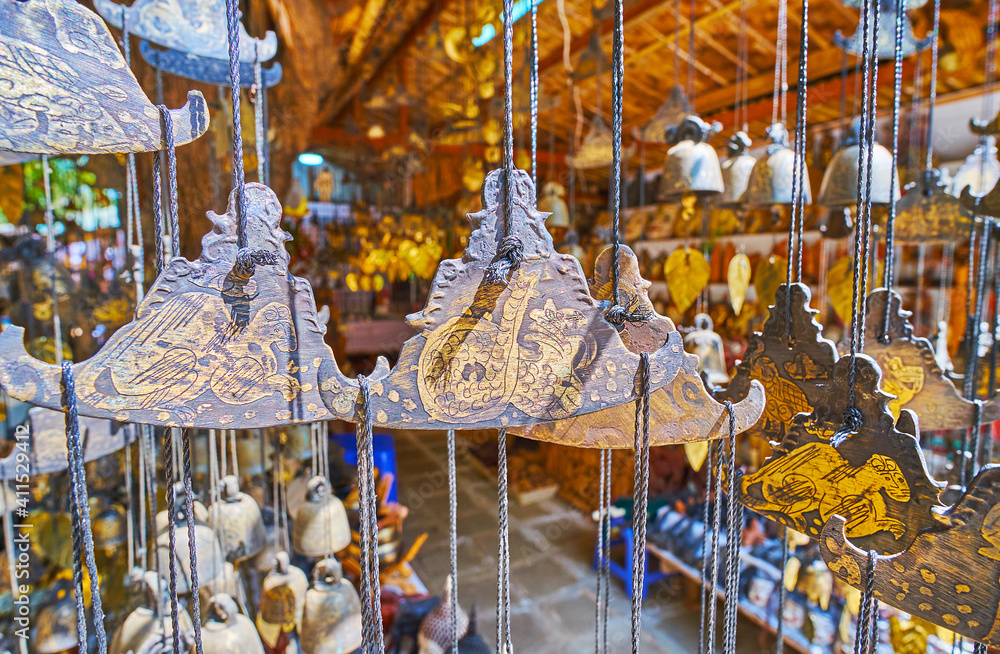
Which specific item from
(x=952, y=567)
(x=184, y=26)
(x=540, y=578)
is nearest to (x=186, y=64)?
(x=184, y=26)

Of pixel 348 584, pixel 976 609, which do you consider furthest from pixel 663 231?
pixel 976 609

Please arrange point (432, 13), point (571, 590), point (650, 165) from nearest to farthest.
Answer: point (571, 590) → point (432, 13) → point (650, 165)

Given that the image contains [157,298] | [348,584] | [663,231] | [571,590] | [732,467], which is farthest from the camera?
[663,231]

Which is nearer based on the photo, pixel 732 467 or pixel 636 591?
pixel 636 591

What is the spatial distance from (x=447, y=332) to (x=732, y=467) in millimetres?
428

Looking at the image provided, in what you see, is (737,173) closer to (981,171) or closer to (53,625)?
(981,171)

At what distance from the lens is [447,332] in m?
0.58

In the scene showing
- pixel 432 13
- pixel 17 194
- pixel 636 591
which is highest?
pixel 432 13

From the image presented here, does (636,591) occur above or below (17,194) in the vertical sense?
below

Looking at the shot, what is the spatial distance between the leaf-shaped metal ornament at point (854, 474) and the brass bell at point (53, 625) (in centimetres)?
133

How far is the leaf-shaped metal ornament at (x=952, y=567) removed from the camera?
0.56m

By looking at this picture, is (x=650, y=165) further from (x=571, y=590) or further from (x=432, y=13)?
(x=571, y=590)

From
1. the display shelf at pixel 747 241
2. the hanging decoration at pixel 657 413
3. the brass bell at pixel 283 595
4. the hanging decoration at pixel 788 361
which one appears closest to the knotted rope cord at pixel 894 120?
the hanging decoration at pixel 788 361

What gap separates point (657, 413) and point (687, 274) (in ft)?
3.67
